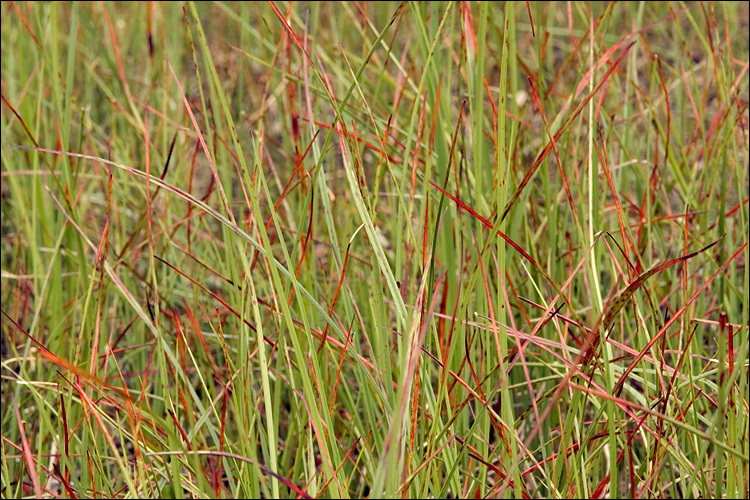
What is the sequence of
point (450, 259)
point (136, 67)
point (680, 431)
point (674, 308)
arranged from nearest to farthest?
point (680, 431) < point (450, 259) < point (674, 308) < point (136, 67)

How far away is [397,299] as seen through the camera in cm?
63

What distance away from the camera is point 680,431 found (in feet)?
2.83

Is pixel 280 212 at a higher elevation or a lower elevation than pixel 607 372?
lower

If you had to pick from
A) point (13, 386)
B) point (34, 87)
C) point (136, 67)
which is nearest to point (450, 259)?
point (13, 386)

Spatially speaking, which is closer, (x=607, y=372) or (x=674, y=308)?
(x=607, y=372)

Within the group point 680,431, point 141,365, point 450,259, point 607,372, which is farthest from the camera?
point 141,365

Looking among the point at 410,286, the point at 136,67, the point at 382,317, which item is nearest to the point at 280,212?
the point at 410,286

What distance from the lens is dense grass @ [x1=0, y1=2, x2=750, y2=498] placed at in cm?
64

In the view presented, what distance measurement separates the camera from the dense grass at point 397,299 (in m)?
0.64

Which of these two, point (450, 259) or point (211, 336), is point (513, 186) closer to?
point (450, 259)

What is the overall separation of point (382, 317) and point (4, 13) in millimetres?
1663

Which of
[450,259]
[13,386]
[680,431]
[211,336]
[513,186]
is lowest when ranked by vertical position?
[13,386]

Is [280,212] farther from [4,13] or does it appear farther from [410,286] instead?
[4,13]

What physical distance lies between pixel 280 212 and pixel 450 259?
610mm
